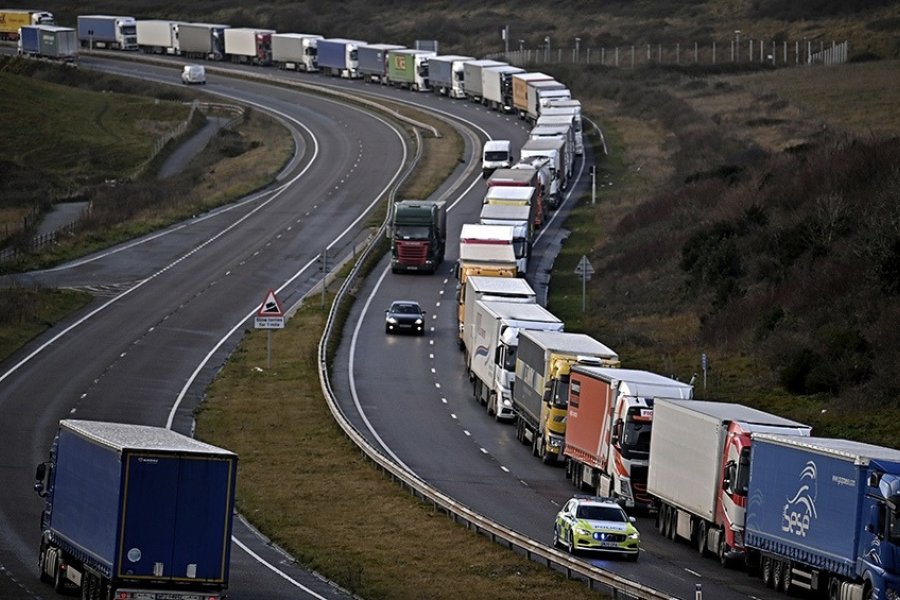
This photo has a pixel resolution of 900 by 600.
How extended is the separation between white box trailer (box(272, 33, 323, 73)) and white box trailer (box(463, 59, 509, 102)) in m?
24.6

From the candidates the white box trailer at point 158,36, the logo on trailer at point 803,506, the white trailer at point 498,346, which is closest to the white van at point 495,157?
the white trailer at point 498,346

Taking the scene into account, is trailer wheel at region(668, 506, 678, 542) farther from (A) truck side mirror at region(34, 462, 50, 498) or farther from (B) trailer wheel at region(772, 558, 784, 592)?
(A) truck side mirror at region(34, 462, 50, 498)

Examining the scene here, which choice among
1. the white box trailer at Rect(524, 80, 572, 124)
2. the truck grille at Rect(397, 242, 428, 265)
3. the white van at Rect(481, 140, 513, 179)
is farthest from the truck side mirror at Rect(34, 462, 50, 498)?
the white box trailer at Rect(524, 80, 572, 124)

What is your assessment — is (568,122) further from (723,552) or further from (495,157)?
(723,552)

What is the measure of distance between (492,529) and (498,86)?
4077 inches

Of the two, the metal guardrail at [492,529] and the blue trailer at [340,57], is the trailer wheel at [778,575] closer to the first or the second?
the metal guardrail at [492,529]

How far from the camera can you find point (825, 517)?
108 feet

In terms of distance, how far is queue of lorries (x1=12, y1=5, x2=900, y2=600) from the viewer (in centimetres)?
2811

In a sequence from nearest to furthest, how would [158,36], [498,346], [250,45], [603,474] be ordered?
[603,474], [498,346], [250,45], [158,36]

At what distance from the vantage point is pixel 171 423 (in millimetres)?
54469

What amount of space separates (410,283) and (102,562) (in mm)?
56030

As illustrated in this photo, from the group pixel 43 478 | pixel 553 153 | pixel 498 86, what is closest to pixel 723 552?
pixel 43 478

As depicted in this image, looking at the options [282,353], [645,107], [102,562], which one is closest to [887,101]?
[645,107]

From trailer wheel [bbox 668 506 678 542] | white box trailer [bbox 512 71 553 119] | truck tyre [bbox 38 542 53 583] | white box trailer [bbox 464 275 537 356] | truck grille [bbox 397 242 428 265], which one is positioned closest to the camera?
truck tyre [bbox 38 542 53 583]
